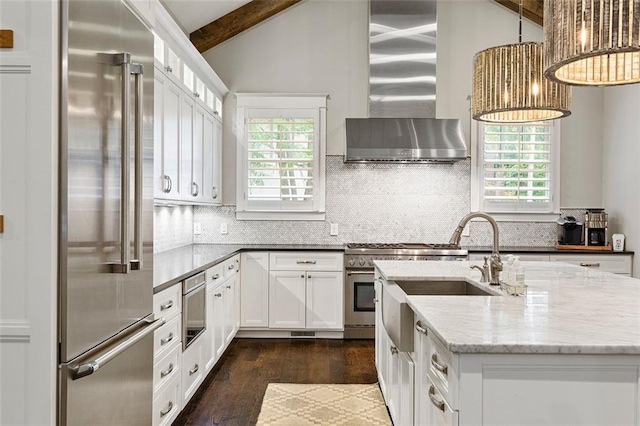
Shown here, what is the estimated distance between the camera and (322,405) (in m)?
3.14

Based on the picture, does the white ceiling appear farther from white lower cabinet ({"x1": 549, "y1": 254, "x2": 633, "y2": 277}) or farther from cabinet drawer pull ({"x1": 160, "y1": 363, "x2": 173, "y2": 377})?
white lower cabinet ({"x1": 549, "y1": 254, "x2": 633, "y2": 277})

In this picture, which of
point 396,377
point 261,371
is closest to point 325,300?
point 261,371

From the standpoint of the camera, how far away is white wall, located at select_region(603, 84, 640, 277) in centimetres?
457

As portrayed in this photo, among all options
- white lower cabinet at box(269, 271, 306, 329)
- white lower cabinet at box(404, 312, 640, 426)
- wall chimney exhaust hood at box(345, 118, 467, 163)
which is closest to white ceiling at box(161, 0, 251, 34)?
wall chimney exhaust hood at box(345, 118, 467, 163)

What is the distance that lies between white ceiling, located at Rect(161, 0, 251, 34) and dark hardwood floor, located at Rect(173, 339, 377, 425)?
3.16 m

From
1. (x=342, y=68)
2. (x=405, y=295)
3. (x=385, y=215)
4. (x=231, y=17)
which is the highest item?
(x=231, y=17)

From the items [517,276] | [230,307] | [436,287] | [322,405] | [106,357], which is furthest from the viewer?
[230,307]

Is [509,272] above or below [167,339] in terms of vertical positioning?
A: above

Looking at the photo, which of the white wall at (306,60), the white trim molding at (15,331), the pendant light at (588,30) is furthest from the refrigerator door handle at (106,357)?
the white wall at (306,60)

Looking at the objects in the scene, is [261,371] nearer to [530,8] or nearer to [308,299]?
[308,299]

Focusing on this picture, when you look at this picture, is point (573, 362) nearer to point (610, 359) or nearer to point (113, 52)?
point (610, 359)

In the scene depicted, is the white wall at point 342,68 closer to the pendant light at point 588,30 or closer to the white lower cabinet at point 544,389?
the pendant light at point 588,30

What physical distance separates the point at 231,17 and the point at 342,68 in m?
1.30

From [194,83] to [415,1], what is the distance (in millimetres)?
2545
